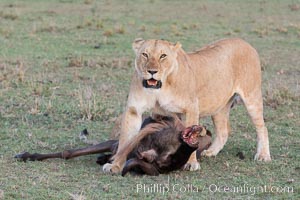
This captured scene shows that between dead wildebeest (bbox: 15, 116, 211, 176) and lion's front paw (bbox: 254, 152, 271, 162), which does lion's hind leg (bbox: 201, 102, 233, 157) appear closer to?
lion's front paw (bbox: 254, 152, 271, 162)

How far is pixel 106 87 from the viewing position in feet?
35.5

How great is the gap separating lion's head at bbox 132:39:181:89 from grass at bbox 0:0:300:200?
2.58 ft

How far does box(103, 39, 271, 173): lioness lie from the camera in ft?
20.9

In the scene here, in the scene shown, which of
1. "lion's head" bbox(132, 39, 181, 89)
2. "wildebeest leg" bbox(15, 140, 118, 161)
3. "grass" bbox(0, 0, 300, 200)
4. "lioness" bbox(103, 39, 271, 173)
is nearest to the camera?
"grass" bbox(0, 0, 300, 200)

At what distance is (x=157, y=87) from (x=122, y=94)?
4213 mm

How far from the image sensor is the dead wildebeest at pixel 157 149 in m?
6.24

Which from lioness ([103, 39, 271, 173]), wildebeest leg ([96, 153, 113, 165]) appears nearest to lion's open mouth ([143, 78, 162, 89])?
lioness ([103, 39, 271, 173])

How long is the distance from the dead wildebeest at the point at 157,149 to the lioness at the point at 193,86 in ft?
0.32

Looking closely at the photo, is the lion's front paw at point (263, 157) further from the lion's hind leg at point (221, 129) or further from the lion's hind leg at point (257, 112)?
the lion's hind leg at point (221, 129)

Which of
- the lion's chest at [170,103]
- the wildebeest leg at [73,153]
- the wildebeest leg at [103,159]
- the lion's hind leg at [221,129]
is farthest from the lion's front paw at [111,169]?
the lion's hind leg at [221,129]

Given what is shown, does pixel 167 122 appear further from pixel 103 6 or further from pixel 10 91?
pixel 103 6

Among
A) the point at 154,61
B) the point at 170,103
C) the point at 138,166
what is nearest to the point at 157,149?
the point at 138,166

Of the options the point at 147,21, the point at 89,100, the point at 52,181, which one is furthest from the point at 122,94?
the point at 147,21

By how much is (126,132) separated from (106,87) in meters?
4.25
